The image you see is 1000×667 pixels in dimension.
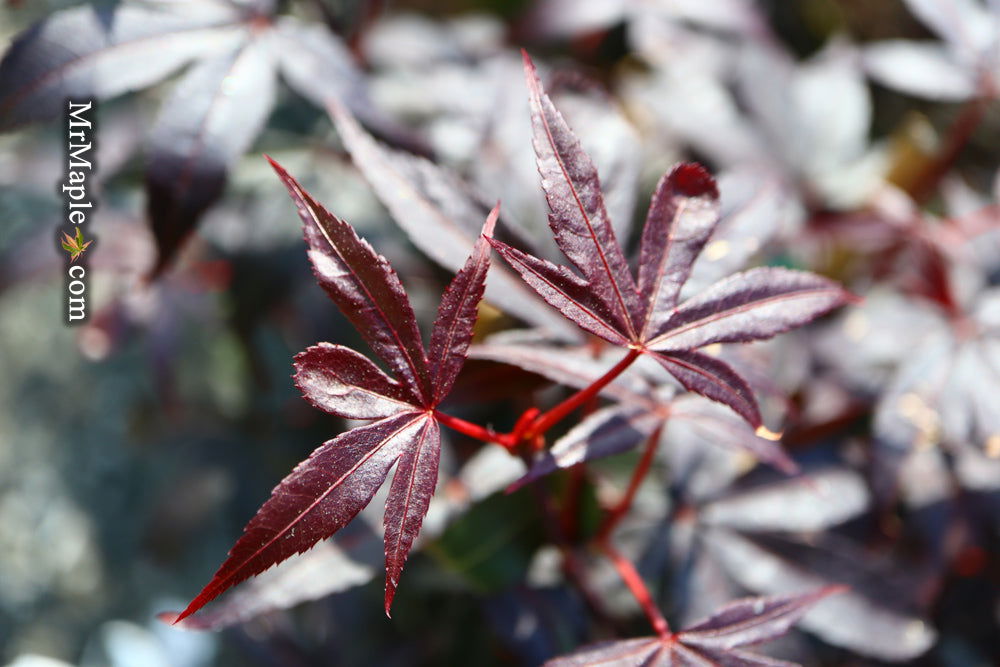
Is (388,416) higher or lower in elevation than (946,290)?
higher

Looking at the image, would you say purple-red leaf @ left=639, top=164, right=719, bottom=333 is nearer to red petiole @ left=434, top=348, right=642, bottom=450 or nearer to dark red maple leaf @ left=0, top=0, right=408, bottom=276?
red petiole @ left=434, top=348, right=642, bottom=450

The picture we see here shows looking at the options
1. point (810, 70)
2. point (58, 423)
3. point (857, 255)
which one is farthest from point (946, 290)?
point (58, 423)

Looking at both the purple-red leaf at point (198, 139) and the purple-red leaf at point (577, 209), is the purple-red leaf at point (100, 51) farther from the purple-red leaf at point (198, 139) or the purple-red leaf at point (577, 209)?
the purple-red leaf at point (577, 209)

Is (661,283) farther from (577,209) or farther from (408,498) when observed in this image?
(408,498)

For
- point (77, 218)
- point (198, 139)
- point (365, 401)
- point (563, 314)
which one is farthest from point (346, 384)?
point (77, 218)

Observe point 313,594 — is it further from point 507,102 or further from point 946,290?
point 946,290

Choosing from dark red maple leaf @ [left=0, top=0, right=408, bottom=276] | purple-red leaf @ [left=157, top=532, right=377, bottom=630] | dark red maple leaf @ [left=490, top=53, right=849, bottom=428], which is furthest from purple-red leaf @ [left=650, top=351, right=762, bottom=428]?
dark red maple leaf @ [left=0, top=0, right=408, bottom=276]
